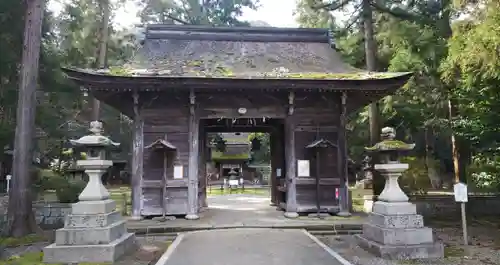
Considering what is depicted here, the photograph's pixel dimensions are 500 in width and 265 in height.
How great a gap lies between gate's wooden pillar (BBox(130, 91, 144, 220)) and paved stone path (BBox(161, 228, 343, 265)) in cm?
261

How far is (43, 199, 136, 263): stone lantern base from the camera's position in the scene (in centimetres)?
726

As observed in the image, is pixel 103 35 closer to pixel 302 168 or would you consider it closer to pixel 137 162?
pixel 137 162

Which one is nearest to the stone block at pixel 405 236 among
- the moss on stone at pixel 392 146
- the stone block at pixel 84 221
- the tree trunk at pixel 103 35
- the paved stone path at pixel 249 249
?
the paved stone path at pixel 249 249

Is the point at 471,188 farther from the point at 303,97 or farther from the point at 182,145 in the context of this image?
the point at 182,145

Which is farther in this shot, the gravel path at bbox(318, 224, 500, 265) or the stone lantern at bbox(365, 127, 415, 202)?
the stone lantern at bbox(365, 127, 415, 202)

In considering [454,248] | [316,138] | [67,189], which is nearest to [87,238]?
[67,189]

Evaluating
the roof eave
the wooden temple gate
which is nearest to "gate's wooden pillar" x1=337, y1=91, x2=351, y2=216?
the wooden temple gate

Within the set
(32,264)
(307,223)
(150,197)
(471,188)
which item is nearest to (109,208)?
(32,264)

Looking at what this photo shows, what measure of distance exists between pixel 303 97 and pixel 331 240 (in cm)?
487

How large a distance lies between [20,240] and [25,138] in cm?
270

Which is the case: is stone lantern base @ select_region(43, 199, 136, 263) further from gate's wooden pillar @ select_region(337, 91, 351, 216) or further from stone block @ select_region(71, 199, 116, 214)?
gate's wooden pillar @ select_region(337, 91, 351, 216)

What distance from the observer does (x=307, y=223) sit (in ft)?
35.8

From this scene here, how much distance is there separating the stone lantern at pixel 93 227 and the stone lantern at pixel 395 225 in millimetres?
5383

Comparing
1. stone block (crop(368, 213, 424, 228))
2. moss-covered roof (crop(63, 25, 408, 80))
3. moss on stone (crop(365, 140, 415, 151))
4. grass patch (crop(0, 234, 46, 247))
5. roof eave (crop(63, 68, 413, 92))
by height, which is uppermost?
moss-covered roof (crop(63, 25, 408, 80))
